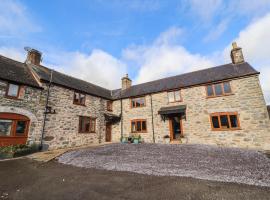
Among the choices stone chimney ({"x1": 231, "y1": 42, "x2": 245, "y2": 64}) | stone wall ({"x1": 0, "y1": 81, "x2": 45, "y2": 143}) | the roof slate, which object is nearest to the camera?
stone wall ({"x1": 0, "y1": 81, "x2": 45, "y2": 143})

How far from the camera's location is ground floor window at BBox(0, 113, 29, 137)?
10250mm

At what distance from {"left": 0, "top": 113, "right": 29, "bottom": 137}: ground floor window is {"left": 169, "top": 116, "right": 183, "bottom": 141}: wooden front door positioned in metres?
12.5

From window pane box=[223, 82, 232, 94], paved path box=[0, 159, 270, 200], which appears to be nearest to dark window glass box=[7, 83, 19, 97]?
paved path box=[0, 159, 270, 200]

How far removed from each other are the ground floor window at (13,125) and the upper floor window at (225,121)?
15238mm

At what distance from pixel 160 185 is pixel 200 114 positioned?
10.4 m

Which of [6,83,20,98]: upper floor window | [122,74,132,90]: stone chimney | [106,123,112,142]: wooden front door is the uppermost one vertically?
[122,74,132,90]: stone chimney

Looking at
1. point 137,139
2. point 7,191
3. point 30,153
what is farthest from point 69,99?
point 7,191

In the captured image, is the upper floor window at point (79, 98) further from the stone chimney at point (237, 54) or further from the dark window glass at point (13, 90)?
the stone chimney at point (237, 54)

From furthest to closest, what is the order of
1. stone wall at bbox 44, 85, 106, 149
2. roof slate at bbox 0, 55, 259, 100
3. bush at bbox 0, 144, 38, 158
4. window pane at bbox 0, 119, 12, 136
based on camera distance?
1. stone wall at bbox 44, 85, 106, 149
2. roof slate at bbox 0, 55, 259, 100
3. window pane at bbox 0, 119, 12, 136
4. bush at bbox 0, 144, 38, 158

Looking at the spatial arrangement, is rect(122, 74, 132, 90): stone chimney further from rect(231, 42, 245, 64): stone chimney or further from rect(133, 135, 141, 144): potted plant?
rect(231, 42, 245, 64): stone chimney

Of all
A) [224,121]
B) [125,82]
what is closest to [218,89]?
[224,121]

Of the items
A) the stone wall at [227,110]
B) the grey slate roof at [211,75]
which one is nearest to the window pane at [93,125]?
the grey slate roof at [211,75]

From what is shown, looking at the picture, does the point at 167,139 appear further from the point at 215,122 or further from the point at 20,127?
the point at 20,127

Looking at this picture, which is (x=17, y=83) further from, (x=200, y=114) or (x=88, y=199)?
(x=200, y=114)
